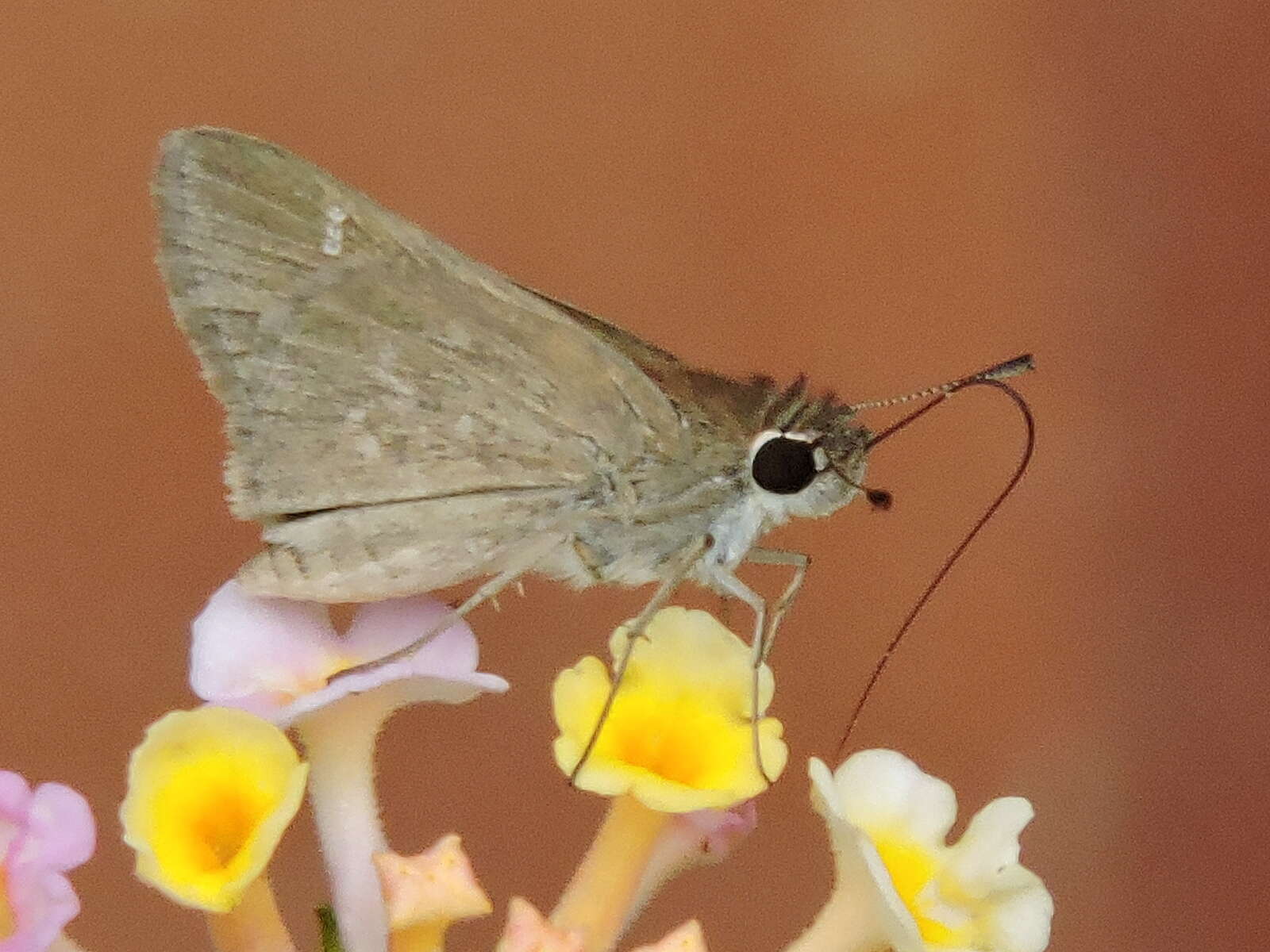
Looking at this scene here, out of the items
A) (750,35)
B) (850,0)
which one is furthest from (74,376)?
(850,0)

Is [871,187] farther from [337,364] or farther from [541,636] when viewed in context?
[337,364]

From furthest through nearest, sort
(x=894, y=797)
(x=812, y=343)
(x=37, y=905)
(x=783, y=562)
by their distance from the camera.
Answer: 1. (x=812, y=343)
2. (x=783, y=562)
3. (x=894, y=797)
4. (x=37, y=905)

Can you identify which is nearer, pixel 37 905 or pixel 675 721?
pixel 37 905

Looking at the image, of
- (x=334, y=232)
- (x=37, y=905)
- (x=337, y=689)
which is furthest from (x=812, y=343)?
(x=37, y=905)

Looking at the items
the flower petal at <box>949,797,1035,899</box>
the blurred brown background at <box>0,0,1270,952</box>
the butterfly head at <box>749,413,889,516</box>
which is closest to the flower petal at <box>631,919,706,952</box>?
the flower petal at <box>949,797,1035,899</box>

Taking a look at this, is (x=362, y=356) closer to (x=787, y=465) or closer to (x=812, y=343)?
(x=787, y=465)

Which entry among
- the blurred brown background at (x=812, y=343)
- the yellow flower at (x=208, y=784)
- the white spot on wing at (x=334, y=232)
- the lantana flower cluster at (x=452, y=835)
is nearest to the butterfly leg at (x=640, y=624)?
the lantana flower cluster at (x=452, y=835)

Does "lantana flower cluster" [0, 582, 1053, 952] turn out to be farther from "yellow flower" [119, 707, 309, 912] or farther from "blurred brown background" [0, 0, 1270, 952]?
"blurred brown background" [0, 0, 1270, 952]

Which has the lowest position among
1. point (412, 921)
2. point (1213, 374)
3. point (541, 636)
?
point (541, 636)
